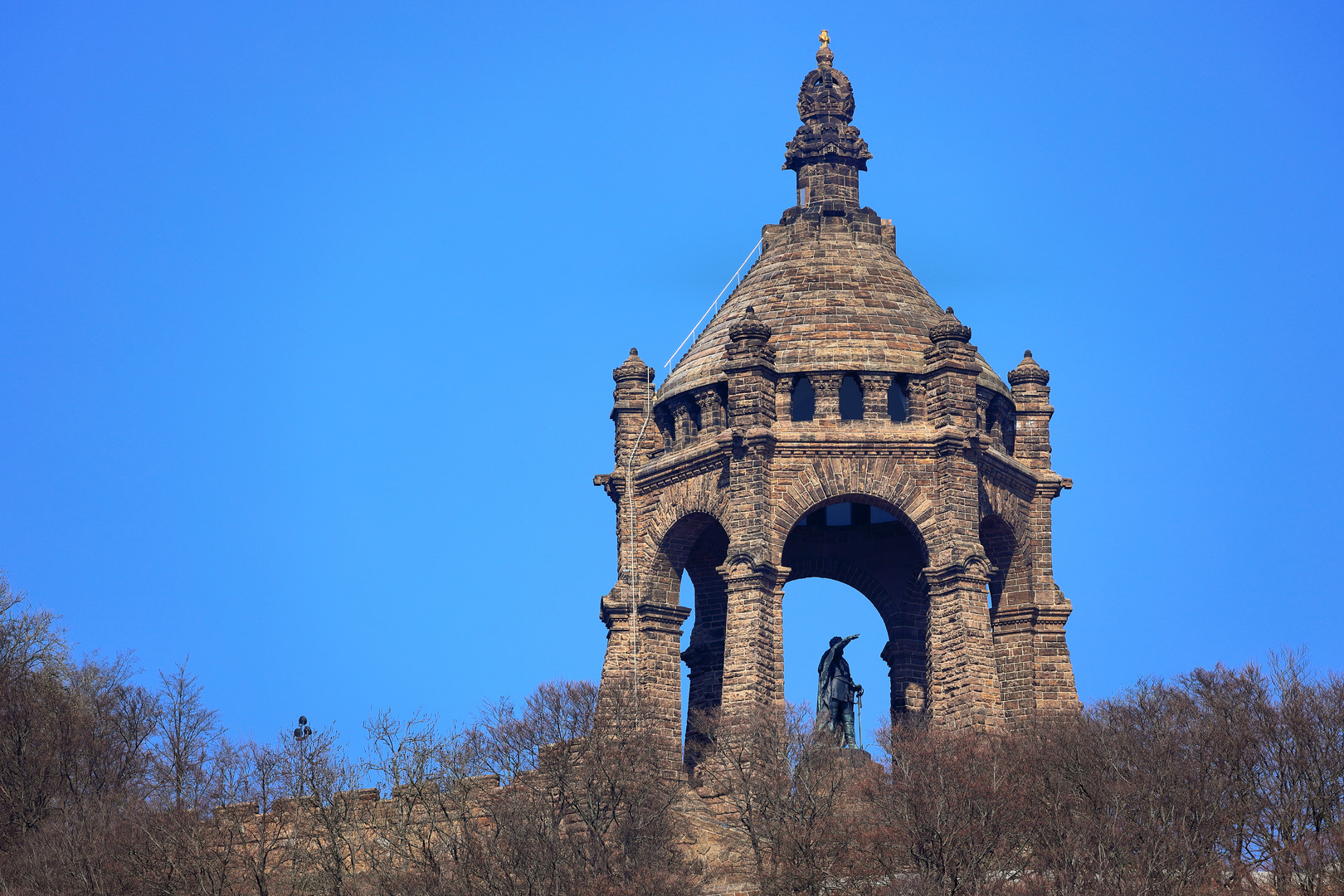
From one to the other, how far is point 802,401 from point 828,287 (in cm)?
347

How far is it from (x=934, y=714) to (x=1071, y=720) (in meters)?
3.34

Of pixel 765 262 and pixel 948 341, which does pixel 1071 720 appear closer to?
pixel 948 341

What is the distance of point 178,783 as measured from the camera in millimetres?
53031

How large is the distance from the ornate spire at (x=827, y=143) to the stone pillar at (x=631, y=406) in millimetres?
6361

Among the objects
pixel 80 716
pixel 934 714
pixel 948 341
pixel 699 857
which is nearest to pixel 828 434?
pixel 948 341

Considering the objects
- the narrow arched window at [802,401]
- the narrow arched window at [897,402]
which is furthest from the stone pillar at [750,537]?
the narrow arched window at [897,402]

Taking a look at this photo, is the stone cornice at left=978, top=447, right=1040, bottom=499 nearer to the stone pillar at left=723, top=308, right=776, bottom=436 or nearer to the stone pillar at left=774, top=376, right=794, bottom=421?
the stone pillar at left=774, top=376, right=794, bottom=421

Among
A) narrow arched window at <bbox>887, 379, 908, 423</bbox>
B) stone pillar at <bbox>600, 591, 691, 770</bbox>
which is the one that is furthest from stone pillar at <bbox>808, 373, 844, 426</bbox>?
stone pillar at <bbox>600, 591, 691, 770</bbox>

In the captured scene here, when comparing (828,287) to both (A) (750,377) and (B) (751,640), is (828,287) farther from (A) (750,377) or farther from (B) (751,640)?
(B) (751,640)

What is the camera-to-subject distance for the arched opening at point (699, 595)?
5684cm

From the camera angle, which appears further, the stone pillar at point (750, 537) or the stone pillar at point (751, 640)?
the stone pillar at point (750, 537)

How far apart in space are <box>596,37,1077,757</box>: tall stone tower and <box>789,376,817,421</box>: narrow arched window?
0.19ft

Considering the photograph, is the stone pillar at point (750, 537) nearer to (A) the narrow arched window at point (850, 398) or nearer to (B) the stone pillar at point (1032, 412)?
(A) the narrow arched window at point (850, 398)

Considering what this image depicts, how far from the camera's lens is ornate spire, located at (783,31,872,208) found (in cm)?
6062
